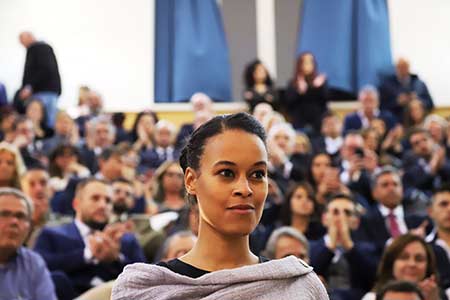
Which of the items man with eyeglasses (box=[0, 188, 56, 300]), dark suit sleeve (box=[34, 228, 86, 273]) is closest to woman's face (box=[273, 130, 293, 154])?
dark suit sleeve (box=[34, 228, 86, 273])

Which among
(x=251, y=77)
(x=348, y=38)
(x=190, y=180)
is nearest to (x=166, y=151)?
(x=251, y=77)

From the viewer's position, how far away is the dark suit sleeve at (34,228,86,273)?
441cm

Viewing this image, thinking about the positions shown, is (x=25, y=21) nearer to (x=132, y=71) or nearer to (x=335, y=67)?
(x=132, y=71)

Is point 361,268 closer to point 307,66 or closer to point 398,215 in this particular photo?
point 398,215

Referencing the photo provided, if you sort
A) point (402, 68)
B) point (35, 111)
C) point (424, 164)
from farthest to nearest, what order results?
point (402, 68)
point (35, 111)
point (424, 164)

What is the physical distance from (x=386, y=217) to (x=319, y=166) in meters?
0.89

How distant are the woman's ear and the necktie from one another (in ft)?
13.2

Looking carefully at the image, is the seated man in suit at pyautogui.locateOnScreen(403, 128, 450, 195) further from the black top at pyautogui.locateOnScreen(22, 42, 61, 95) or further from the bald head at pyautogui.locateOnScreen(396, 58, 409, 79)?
the black top at pyautogui.locateOnScreen(22, 42, 61, 95)

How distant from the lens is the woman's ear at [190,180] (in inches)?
65.1

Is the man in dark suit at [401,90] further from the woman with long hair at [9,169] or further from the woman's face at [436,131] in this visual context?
the woman with long hair at [9,169]

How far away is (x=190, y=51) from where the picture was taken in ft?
37.1

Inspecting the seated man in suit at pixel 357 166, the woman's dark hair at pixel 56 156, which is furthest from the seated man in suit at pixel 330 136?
the woman's dark hair at pixel 56 156

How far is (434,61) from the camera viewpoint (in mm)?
11414

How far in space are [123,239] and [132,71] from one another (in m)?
6.84
